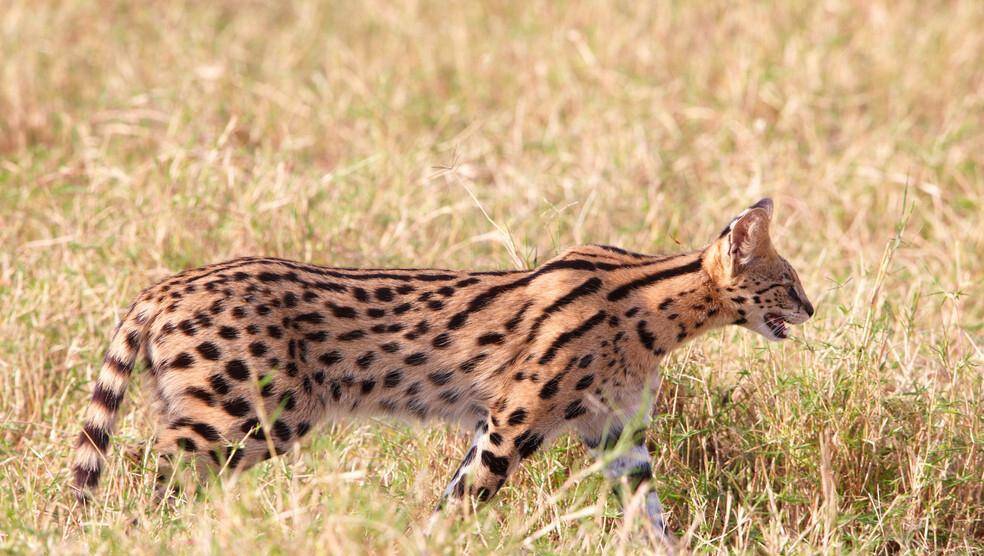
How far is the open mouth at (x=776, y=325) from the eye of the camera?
233 inches

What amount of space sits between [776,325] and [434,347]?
140 centimetres

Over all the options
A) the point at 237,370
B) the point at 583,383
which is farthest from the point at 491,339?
the point at 237,370

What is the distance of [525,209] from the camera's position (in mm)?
8500

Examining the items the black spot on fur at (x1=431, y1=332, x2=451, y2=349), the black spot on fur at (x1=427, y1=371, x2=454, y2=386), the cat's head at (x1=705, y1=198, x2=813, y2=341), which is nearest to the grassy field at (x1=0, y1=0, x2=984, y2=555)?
the cat's head at (x1=705, y1=198, x2=813, y2=341)

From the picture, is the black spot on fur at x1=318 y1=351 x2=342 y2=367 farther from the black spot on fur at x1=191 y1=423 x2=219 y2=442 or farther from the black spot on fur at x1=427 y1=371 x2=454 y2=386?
the black spot on fur at x1=191 y1=423 x2=219 y2=442

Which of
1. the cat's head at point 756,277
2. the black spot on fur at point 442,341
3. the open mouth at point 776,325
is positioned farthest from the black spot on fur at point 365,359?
the open mouth at point 776,325

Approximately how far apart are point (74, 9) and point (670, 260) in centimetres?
700

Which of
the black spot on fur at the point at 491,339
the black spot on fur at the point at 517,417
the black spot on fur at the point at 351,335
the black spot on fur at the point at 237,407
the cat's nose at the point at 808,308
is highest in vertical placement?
the cat's nose at the point at 808,308

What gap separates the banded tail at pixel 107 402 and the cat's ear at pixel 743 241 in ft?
7.31

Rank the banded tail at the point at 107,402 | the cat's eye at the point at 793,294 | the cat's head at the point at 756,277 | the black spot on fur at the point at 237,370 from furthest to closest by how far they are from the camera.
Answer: the cat's eye at the point at 793,294 < the cat's head at the point at 756,277 < the banded tail at the point at 107,402 < the black spot on fur at the point at 237,370

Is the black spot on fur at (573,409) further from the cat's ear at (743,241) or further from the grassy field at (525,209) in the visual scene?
the cat's ear at (743,241)

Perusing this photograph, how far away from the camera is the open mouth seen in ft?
19.4

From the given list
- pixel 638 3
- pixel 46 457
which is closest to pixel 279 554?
pixel 46 457

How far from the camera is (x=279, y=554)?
4461mm
